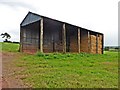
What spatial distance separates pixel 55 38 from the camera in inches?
1175

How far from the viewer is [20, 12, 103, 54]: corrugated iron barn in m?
27.0

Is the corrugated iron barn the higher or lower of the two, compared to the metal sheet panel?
lower

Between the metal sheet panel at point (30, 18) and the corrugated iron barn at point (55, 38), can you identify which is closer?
the metal sheet panel at point (30, 18)

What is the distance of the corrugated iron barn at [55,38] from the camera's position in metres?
27.0

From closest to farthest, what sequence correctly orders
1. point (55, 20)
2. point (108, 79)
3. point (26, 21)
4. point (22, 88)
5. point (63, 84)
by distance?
point (22, 88), point (63, 84), point (108, 79), point (55, 20), point (26, 21)

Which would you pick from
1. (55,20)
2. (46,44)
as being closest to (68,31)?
(46,44)

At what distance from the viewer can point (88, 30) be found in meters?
27.4

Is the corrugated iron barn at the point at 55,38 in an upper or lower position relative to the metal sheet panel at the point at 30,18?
lower

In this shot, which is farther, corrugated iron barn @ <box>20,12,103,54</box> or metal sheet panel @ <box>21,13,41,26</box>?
corrugated iron barn @ <box>20,12,103,54</box>

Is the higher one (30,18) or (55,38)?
(30,18)

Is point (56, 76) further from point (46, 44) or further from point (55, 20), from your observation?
point (46, 44)

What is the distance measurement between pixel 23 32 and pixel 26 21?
1512 mm

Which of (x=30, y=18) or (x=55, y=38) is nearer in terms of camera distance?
(x=30, y=18)

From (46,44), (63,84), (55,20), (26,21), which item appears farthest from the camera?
(46,44)
